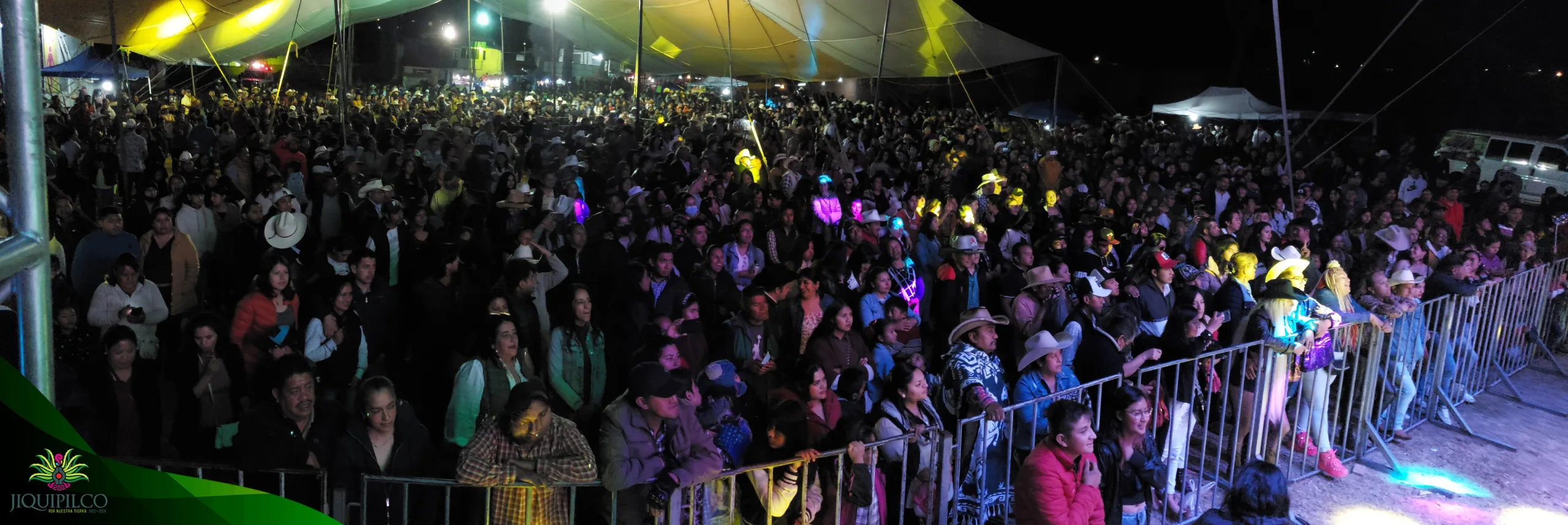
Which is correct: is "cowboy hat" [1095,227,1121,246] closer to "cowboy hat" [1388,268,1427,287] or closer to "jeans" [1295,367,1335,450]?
"cowboy hat" [1388,268,1427,287]

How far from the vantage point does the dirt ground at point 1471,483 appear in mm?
5926

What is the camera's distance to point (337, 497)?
13.0 ft

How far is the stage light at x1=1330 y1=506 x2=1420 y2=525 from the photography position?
5793 millimetres

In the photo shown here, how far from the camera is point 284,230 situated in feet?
23.9

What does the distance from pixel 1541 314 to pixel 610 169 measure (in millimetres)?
9990

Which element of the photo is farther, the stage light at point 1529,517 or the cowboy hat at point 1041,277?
the cowboy hat at point 1041,277

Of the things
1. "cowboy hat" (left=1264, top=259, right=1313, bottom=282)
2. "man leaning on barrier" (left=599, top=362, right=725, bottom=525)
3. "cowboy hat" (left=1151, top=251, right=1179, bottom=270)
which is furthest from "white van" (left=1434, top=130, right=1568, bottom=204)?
"man leaning on barrier" (left=599, top=362, right=725, bottom=525)

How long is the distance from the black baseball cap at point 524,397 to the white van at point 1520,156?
19224 mm

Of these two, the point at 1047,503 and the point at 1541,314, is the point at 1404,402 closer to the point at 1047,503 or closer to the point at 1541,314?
the point at 1541,314

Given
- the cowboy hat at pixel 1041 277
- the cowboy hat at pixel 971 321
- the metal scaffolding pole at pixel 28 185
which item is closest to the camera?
the metal scaffolding pole at pixel 28 185

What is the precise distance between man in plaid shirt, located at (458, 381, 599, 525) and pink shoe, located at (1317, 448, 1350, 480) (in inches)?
193

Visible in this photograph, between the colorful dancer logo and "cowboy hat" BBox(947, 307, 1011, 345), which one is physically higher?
the colorful dancer logo

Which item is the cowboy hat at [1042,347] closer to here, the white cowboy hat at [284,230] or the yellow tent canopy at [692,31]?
the white cowboy hat at [284,230]

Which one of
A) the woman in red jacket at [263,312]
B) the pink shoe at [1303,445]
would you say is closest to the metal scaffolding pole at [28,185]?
the woman in red jacket at [263,312]
